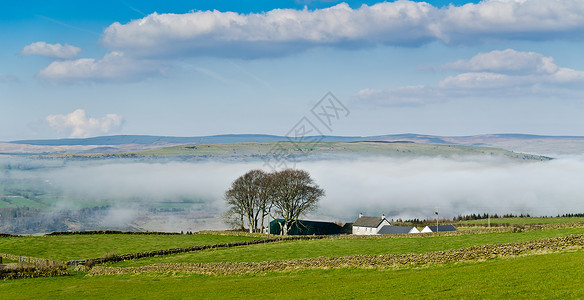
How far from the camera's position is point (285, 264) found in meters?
42.4

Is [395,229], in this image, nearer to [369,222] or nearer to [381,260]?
[369,222]

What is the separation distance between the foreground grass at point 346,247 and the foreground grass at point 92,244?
8.62 m

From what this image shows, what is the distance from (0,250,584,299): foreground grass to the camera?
2373cm

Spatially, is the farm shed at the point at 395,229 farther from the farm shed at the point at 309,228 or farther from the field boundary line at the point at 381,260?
the field boundary line at the point at 381,260

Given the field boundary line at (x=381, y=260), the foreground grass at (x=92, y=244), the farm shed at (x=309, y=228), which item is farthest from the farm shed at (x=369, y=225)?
the field boundary line at (x=381, y=260)

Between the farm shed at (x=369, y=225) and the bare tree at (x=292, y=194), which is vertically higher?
the bare tree at (x=292, y=194)

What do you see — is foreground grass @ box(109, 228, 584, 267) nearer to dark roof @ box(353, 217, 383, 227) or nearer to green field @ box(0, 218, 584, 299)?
green field @ box(0, 218, 584, 299)

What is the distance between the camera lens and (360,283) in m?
31.1

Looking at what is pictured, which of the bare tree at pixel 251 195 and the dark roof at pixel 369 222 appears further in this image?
the dark roof at pixel 369 222

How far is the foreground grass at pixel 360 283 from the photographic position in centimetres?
2373

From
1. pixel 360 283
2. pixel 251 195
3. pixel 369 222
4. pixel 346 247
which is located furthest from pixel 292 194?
pixel 360 283

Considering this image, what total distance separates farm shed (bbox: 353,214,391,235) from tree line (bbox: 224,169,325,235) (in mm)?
14812

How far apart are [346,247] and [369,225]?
51065mm

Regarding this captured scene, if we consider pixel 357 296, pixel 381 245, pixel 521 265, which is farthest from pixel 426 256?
pixel 381 245
